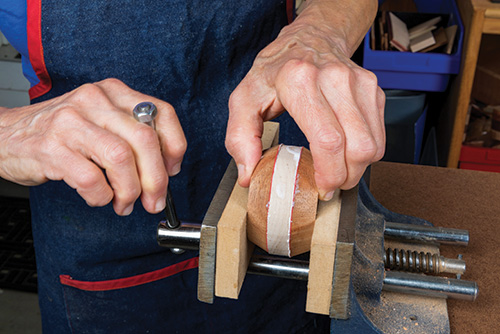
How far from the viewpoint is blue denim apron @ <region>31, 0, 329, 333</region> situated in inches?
36.7

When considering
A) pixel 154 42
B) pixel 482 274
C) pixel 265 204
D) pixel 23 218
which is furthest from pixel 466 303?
pixel 23 218

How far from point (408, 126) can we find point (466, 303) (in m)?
1.27

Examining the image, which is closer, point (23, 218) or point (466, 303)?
point (466, 303)

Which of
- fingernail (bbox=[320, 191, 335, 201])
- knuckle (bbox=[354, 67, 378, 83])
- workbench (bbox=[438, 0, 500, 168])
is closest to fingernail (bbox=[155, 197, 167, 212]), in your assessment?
fingernail (bbox=[320, 191, 335, 201])

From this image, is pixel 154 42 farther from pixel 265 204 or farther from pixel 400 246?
pixel 400 246

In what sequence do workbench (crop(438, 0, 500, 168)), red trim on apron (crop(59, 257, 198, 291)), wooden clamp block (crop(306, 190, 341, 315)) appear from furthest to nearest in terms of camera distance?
workbench (crop(438, 0, 500, 168)) < red trim on apron (crop(59, 257, 198, 291)) < wooden clamp block (crop(306, 190, 341, 315))

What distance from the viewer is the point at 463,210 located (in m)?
1.04

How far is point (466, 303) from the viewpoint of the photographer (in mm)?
831

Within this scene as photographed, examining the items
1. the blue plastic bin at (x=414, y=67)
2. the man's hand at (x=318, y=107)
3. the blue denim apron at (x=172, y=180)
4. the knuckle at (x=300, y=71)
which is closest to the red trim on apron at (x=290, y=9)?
the blue denim apron at (x=172, y=180)

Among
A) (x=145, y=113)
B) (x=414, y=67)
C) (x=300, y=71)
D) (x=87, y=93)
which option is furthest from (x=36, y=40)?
(x=414, y=67)

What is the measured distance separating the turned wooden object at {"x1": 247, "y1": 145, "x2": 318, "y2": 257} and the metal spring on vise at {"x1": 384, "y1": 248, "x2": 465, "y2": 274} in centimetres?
19

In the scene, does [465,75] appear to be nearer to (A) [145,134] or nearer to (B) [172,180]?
(B) [172,180]

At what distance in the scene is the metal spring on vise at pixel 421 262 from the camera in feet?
2.67

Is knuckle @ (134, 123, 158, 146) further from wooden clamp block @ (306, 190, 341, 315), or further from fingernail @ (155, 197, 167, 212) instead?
wooden clamp block @ (306, 190, 341, 315)
